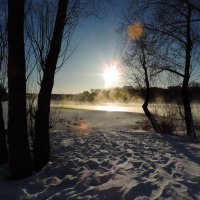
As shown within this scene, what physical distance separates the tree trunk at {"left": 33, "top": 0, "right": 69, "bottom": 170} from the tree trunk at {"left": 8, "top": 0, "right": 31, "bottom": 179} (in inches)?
28.3

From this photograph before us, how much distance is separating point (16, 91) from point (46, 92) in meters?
0.96

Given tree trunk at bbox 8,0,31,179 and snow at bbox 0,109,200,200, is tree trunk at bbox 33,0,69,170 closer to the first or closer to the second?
snow at bbox 0,109,200,200

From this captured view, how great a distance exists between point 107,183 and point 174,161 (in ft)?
6.94

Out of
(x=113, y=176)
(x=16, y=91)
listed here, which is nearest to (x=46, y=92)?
(x=16, y=91)

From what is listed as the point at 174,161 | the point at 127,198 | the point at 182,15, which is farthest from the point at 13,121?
the point at 182,15

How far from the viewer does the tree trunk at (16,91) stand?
616 cm

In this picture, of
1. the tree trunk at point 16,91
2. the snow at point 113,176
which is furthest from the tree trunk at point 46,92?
the tree trunk at point 16,91

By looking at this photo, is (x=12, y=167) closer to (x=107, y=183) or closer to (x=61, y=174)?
(x=61, y=174)

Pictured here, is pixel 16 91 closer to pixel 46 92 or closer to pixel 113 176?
pixel 46 92

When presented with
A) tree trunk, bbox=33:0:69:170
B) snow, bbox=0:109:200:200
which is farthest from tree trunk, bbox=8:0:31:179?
tree trunk, bbox=33:0:69:170

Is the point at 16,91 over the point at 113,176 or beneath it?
over

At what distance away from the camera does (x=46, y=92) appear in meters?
7.03

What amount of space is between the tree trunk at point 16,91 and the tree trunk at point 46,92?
72 centimetres

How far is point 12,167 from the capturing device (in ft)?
20.8
